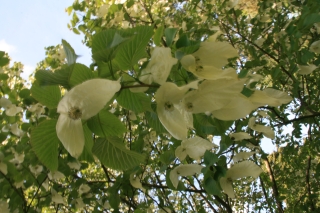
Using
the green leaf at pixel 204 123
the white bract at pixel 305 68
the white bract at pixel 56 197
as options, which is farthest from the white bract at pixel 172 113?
the white bract at pixel 56 197

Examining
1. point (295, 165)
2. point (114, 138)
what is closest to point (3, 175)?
point (114, 138)

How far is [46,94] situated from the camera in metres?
0.57

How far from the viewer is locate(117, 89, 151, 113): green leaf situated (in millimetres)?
568

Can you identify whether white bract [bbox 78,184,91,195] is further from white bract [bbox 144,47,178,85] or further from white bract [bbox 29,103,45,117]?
white bract [bbox 144,47,178,85]

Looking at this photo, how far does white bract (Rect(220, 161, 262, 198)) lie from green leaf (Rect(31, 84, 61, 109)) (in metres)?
0.41

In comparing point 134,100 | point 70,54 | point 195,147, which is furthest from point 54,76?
point 195,147

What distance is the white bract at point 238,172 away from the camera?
727mm

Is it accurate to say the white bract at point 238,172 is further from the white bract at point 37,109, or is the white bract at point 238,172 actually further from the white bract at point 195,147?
the white bract at point 37,109

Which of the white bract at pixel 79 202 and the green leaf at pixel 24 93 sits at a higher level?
the green leaf at pixel 24 93

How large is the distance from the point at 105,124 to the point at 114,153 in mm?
69

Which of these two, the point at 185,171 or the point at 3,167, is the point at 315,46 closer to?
the point at 185,171

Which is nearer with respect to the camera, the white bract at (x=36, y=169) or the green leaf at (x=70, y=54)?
the green leaf at (x=70, y=54)

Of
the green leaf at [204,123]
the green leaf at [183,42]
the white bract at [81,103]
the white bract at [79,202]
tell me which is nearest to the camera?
the white bract at [81,103]

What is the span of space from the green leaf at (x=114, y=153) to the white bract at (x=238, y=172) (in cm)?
24
